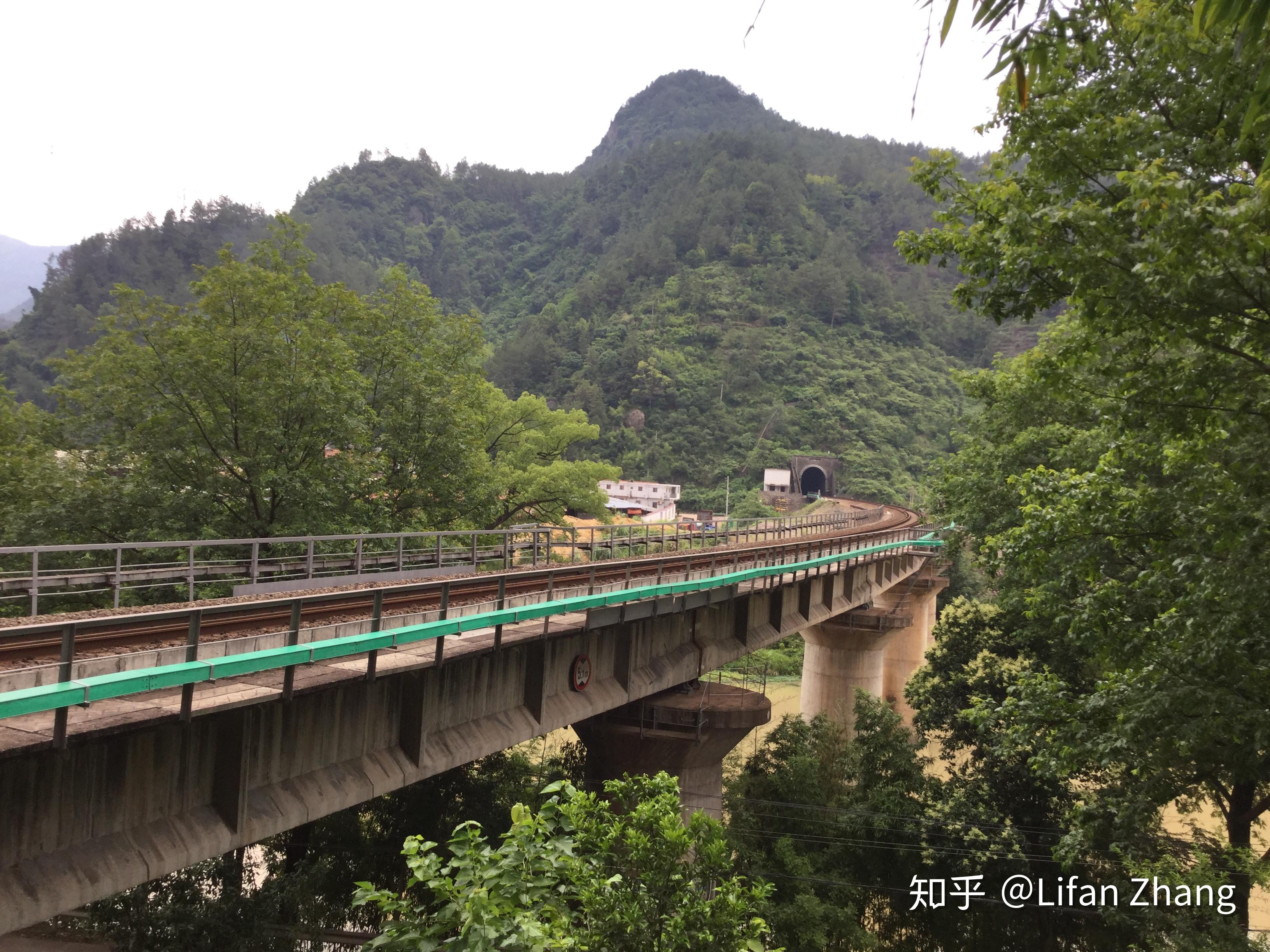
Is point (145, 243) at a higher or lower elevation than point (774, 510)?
higher

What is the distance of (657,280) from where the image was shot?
136125 millimetres

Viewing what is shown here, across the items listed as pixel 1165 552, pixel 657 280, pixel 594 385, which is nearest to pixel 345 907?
pixel 1165 552

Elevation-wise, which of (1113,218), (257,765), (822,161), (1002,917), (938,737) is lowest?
(1002,917)

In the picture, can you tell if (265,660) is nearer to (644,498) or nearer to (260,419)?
(260,419)

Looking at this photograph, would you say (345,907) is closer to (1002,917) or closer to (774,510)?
(1002,917)


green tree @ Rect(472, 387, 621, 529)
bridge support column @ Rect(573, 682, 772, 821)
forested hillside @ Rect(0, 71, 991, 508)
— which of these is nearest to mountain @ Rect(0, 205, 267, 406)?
forested hillside @ Rect(0, 71, 991, 508)

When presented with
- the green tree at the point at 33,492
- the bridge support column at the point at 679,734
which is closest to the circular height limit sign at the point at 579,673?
the bridge support column at the point at 679,734

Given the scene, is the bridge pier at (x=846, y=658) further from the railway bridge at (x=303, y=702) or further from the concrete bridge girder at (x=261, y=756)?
the concrete bridge girder at (x=261, y=756)

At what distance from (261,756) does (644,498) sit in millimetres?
76724

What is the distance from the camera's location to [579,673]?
1399 cm

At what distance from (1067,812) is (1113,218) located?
16432 millimetres

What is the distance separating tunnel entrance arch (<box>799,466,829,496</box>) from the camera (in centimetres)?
9481

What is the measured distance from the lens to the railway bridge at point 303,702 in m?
6.47

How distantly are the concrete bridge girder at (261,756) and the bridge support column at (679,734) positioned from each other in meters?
4.38
